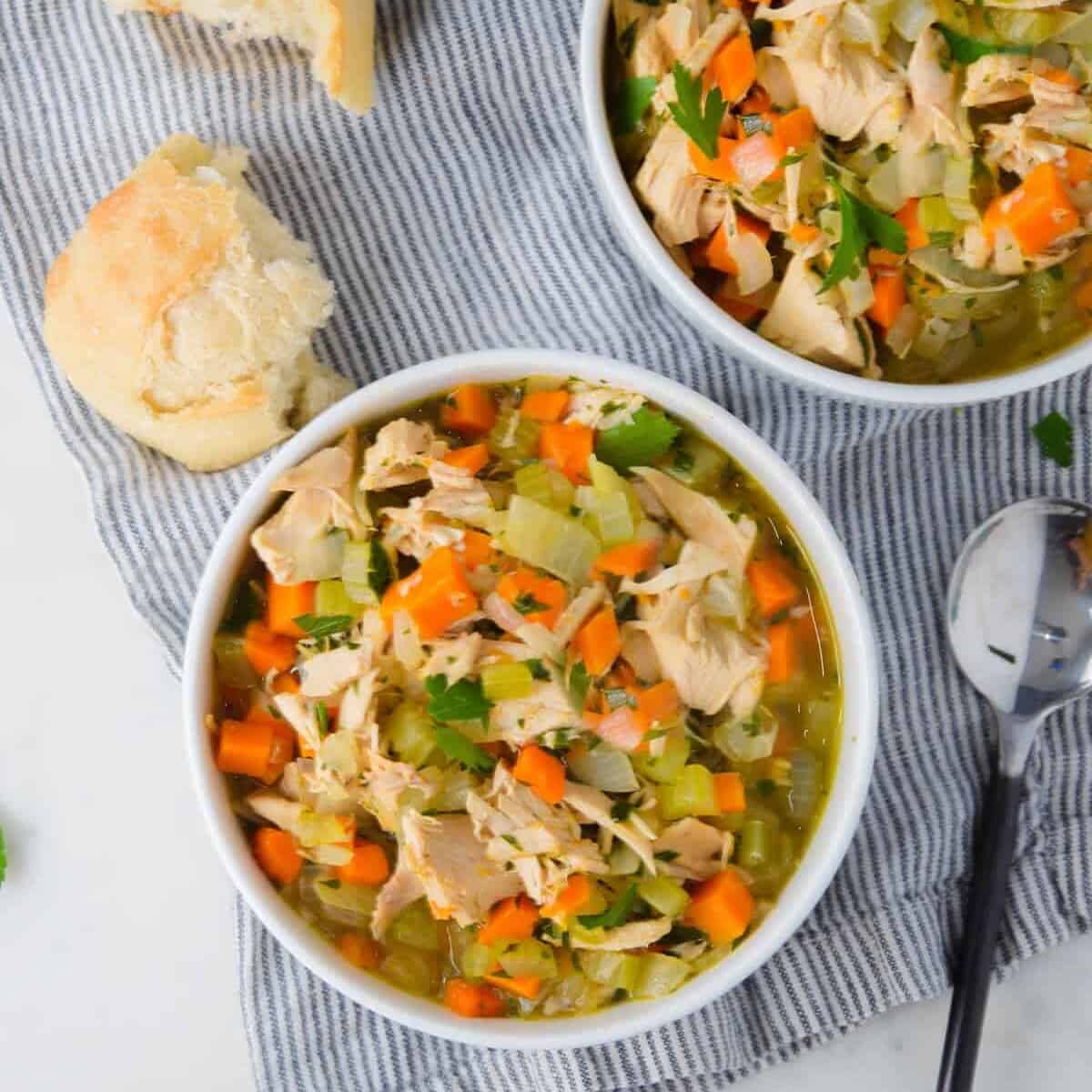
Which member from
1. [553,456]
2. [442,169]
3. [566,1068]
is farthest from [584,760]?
[442,169]

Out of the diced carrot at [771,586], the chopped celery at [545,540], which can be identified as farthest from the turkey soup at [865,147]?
the chopped celery at [545,540]

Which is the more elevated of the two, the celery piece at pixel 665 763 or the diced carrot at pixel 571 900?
the celery piece at pixel 665 763

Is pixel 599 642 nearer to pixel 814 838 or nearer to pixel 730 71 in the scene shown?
pixel 814 838

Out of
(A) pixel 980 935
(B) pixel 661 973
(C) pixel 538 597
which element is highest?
(C) pixel 538 597

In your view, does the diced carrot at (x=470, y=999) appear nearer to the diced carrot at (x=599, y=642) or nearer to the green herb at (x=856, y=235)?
the diced carrot at (x=599, y=642)

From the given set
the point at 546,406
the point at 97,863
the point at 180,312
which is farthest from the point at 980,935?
the point at 180,312

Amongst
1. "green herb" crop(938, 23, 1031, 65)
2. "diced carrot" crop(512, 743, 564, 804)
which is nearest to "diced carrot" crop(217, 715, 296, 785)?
"diced carrot" crop(512, 743, 564, 804)
